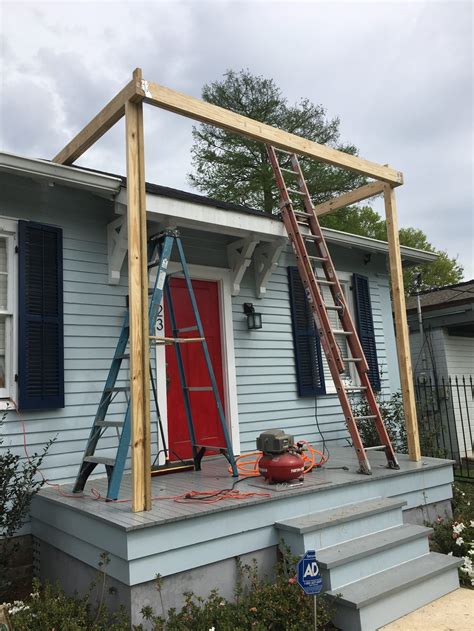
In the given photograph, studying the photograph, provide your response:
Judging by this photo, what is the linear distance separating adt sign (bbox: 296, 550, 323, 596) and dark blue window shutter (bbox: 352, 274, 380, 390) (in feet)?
14.9

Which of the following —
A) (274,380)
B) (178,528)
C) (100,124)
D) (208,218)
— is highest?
(100,124)

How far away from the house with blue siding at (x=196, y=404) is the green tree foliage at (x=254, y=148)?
858 cm

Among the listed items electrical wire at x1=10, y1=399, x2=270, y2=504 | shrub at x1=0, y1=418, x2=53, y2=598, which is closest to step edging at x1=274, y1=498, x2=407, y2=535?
electrical wire at x1=10, y1=399, x2=270, y2=504

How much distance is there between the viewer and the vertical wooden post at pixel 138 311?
Answer: 281 centimetres

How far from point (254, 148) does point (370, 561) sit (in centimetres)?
1340

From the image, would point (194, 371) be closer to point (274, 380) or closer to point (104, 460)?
point (274, 380)

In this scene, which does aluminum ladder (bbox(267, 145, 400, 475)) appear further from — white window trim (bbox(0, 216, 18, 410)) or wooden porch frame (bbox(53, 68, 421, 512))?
white window trim (bbox(0, 216, 18, 410))

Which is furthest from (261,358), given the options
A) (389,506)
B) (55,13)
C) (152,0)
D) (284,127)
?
(284,127)

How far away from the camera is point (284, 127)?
1491cm

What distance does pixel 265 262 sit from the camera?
5480mm

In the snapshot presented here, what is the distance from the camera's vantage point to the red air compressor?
350 centimetres

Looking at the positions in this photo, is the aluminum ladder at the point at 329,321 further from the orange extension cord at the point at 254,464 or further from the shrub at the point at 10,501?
the shrub at the point at 10,501

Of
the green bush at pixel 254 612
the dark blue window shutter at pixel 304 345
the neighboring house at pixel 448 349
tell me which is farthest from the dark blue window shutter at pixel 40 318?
the neighboring house at pixel 448 349

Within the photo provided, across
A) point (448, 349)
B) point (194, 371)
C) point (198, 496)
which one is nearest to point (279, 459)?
point (198, 496)
